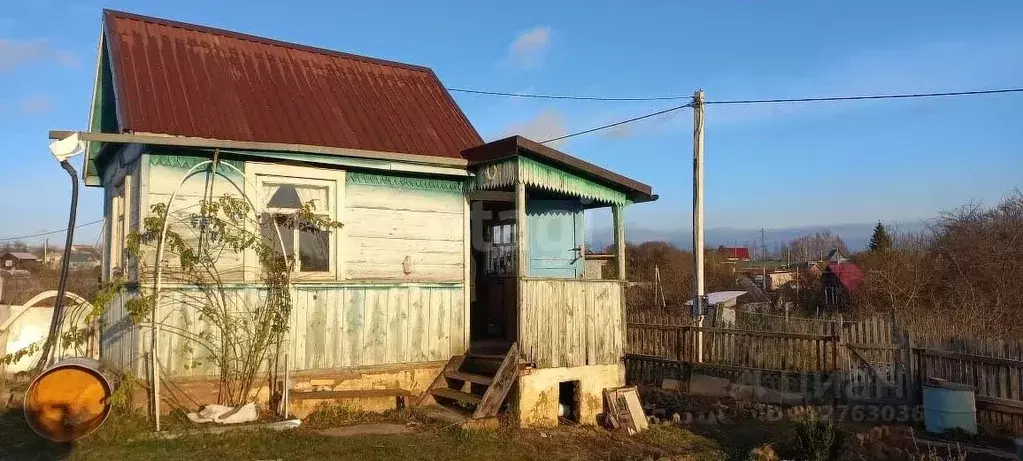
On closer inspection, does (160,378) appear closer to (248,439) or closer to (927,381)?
(248,439)

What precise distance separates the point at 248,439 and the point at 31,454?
79.8 inches

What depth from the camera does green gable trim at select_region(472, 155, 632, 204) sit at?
9227mm

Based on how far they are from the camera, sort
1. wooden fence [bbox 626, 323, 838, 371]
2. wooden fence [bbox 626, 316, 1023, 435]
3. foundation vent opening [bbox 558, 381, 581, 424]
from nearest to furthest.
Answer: foundation vent opening [bbox 558, 381, 581, 424]
wooden fence [bbox 626, 316, 1023, 435]
wooden fence [bbox 626, 323, 838, 371]

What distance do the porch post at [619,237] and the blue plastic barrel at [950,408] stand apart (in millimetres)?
4581

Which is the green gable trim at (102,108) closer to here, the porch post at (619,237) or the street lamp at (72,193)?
the street lamp at (72,193)

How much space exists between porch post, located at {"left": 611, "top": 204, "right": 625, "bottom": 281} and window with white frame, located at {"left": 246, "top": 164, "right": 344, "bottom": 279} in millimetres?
4043

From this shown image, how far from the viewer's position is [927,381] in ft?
36.9

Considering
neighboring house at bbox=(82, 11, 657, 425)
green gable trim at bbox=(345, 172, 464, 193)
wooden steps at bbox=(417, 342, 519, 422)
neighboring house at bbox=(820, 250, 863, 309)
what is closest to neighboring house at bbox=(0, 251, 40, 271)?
neighboring house at bbox=(820, 250, 863, 309)

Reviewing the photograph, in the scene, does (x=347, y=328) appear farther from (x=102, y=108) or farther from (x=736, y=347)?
(x=736, y=347)

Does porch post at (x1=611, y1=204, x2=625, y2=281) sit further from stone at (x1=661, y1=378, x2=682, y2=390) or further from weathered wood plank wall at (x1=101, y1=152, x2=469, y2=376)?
stone at (x1=661, y1=378, x2=682, y2=390)

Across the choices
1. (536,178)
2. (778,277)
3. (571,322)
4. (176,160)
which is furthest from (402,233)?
(778,277)

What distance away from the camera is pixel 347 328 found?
9203mm

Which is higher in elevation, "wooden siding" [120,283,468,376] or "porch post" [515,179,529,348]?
"porch post" [515,179,529,348]

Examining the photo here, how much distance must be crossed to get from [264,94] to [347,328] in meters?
3.36
